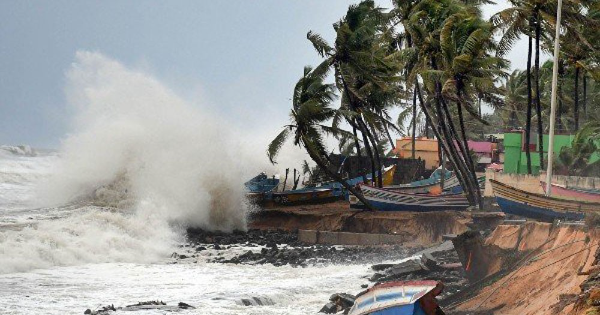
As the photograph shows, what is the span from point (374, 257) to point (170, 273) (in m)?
6.26

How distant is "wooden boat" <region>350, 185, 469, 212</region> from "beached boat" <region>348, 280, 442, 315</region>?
20.6 meters

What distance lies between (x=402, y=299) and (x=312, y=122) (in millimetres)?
22721

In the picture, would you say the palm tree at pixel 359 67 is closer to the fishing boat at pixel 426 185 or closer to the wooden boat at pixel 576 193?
the fishing boat at pixel 426 185

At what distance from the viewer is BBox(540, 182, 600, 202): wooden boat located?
2684 cm

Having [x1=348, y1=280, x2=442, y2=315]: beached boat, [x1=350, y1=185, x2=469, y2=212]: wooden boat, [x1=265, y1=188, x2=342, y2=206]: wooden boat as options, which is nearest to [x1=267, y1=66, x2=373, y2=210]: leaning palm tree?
[x1=350, y1=185, x2=469, y2=212]: wooden boat

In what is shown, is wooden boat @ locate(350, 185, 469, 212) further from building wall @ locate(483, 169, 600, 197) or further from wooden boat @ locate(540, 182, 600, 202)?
wooden boat @ locate(540, 182, 600, 202)

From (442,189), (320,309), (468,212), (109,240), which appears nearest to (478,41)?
(468,212)

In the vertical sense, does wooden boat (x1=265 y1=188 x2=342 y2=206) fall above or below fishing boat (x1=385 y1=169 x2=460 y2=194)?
below

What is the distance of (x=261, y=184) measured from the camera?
1726 inches

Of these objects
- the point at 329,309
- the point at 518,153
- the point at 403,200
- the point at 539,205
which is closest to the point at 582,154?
the point at 518,153

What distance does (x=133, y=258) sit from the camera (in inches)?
1083

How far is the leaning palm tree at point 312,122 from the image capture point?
34969 millimetres

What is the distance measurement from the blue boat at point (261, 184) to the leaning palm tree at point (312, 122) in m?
6.62

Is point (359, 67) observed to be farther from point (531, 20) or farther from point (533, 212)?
point (533, 212)
